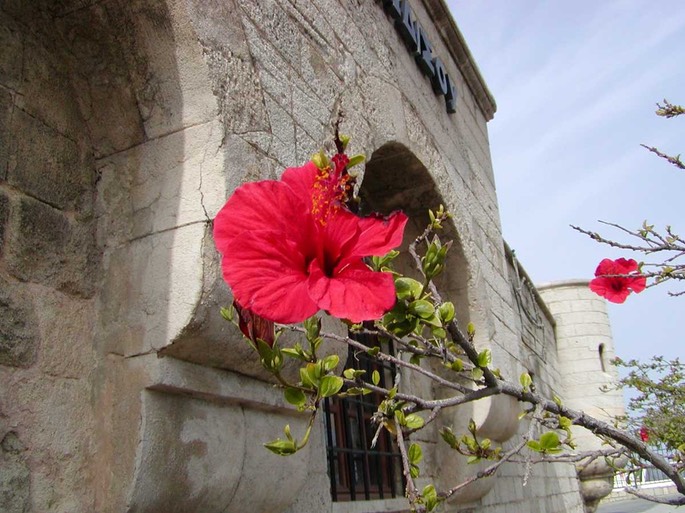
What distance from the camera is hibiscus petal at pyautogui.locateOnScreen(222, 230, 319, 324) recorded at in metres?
0.74

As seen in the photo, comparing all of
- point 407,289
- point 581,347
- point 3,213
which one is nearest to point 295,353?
point 407,289

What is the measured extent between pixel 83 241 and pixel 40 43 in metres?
0.50

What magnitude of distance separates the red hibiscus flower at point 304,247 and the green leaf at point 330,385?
0.57 ft

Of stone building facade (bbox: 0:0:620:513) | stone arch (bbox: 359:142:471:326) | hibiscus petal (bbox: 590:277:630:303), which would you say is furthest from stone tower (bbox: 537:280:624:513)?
stone building facade (bbox: 0:0:620:513)

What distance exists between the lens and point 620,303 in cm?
191

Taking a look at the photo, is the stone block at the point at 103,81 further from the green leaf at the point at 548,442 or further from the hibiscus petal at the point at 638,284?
the hibiscus petal at the point at 638,284

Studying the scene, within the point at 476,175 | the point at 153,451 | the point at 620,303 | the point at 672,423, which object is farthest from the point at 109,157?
the point at 672,423

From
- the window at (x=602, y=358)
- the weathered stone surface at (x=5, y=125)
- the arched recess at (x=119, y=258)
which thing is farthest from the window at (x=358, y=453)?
the window at (x=602, y=358)

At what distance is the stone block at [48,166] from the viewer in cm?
153

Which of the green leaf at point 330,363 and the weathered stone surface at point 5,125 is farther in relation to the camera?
the weathered stone surface at point 5,125

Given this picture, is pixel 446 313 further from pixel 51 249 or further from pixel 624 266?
pixel 624 266

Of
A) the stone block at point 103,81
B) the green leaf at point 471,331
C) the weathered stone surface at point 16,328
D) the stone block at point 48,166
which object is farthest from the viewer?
the stone block at point 103,81

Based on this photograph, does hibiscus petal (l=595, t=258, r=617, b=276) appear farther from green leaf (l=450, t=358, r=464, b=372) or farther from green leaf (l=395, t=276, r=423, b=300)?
green leaf (l=395, t=276, r=423, b=300)

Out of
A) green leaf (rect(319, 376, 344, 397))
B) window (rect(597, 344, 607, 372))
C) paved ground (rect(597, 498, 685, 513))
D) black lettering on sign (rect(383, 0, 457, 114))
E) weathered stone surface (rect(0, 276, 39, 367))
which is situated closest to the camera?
green leaf (rect(319, 376, 344, 397))
